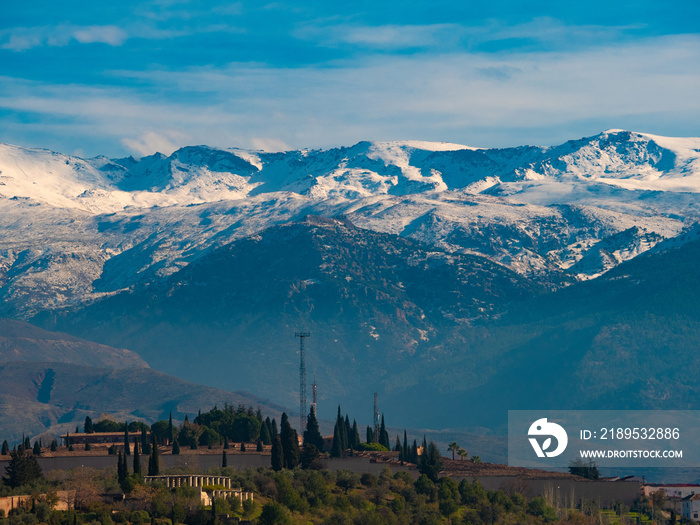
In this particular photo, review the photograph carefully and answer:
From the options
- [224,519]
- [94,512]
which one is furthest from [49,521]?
[224,519]

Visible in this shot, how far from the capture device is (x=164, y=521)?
188000 mm

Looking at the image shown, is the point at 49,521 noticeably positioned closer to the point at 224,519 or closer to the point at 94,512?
the point at 94,512

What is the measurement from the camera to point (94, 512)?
18750 cm

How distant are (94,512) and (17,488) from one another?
16878 mm

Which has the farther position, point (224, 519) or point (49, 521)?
point (224, 519)

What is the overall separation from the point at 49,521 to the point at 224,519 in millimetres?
27439

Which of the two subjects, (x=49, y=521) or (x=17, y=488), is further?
(x=17, y=488)

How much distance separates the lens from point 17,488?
19838 cm

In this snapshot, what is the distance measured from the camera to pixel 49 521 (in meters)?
178

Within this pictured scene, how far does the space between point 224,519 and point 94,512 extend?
Result: 62.1 feet

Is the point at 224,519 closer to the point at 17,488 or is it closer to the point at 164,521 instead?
the point at 164,521

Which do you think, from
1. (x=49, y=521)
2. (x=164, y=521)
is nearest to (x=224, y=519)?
(x=164, y=521)

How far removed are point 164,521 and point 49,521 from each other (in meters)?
16.5

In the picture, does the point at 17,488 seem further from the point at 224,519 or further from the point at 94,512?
the point at 224,519
